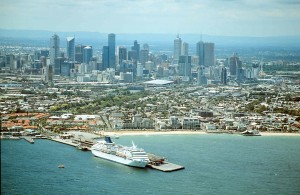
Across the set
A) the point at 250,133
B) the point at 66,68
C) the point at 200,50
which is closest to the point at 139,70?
the point at 66,68

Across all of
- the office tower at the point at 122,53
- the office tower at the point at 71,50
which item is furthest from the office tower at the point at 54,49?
the office tower at the point at 122,53

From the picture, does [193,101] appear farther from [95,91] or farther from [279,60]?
[279,60]

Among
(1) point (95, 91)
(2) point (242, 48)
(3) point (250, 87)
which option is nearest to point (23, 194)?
(1) point (95, 91)

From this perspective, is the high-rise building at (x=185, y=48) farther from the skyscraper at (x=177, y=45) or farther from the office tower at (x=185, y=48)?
the skyscraper at (x=177, y=45)

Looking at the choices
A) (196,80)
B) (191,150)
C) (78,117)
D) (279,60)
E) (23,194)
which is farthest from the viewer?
(279,60)

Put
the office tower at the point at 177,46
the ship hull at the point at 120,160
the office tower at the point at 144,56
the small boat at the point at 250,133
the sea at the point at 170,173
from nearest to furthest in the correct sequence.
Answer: the sea at the point at 170,173 < the ship hull at the point at 120,160 < the small boat at the point at 250,133 < the office tower at the point at 144,56 < the office tower at the point at 177,46

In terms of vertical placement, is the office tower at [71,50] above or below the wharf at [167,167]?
above

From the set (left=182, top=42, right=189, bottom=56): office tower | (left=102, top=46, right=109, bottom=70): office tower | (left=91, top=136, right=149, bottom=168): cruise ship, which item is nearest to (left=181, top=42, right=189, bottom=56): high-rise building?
(left=182, top=42, right=189, bottom=56): office tower
